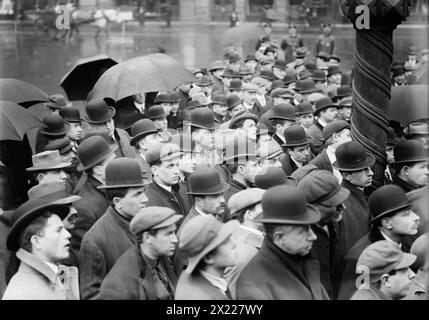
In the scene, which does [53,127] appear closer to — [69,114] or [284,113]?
[69,114]

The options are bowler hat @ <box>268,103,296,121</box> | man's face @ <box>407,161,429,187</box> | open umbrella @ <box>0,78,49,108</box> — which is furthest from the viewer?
bowler hat @ <box>268,103,296,121</box>

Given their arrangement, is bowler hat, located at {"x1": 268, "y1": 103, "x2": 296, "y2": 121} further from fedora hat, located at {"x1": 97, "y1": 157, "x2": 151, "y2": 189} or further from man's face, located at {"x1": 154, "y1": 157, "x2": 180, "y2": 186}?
fedora hat, located at {"x1": 97, "y1": 157, "x2": 151, "y2": 189}

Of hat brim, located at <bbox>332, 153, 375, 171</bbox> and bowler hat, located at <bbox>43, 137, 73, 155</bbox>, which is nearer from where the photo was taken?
hat brim, located at <bbox>332, 153, 375, 171</bbox>

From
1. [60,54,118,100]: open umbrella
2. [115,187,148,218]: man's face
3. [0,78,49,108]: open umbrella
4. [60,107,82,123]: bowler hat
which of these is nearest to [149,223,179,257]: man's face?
[115,187,148,218]: man's face

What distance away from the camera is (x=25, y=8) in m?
34.0

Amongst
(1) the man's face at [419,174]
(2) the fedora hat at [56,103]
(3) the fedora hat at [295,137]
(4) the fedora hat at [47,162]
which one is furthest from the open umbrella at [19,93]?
(1) the man's face at [419,174]

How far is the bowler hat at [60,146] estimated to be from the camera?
7.04 m

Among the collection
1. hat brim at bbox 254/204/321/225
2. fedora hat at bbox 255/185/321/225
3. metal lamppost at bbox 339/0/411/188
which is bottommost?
hat brim at bbox 254/204/321/225

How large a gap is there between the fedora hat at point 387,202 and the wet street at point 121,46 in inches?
580

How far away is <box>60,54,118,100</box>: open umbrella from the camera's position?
9.28 metres

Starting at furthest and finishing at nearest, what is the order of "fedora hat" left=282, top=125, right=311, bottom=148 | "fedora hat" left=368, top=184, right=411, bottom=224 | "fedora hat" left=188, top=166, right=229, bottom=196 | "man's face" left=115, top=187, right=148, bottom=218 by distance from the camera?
"fedora hat" left=282, top=125, right=311, bottom=148 → "fedora hat" left=188, top=166, right=229, bottom=196 → "man's face" left=115, top=187, right=148, bottom=218 → "fedora hat" left=368, top=184, right=411, bottom=224

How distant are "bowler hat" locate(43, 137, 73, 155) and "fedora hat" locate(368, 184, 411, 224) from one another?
10.7 feet

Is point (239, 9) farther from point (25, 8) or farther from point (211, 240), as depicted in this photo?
point (211, 240)
